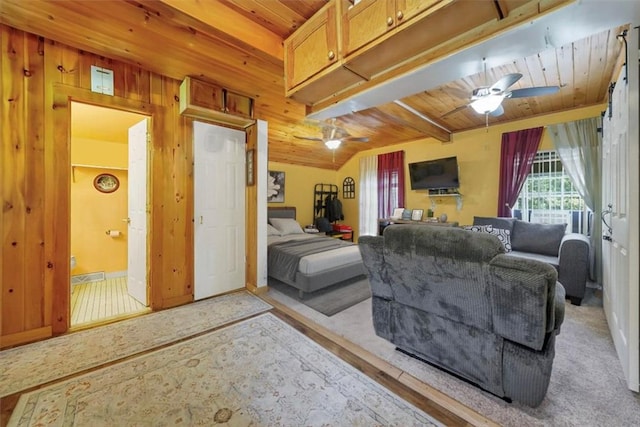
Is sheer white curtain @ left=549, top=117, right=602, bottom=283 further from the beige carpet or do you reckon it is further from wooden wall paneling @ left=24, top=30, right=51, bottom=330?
wooden wall paneling @ left=24, top=30, right=51, bottom=330

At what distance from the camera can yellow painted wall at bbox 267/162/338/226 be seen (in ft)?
19.4

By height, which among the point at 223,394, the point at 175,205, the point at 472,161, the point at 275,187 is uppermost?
the point at 472,161

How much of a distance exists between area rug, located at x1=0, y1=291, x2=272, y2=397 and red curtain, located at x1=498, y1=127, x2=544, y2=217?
3999 mm

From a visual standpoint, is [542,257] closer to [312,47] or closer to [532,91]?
[532,91]

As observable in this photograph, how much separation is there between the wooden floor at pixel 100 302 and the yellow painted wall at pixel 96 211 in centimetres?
33

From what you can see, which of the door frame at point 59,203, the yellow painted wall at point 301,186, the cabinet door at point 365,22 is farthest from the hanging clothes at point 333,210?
the door frame at point 59,203

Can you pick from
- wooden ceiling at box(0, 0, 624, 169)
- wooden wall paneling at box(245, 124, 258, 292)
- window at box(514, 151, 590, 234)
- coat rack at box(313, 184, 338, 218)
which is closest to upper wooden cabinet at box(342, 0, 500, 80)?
wooden ceiling at box(0, 0, 624, 169)

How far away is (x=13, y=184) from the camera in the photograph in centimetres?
207

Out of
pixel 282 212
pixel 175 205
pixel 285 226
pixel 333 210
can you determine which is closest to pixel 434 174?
pixel 333 210

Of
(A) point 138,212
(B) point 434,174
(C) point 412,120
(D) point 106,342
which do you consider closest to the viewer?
(D) point 106,342

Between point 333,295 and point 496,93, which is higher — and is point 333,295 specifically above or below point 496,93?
below

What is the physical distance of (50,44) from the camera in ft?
7.23

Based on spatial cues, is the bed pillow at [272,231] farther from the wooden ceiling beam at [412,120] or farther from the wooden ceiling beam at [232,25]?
the wooden ceiling beam at [232,25]

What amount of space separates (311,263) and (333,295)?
50 cm
